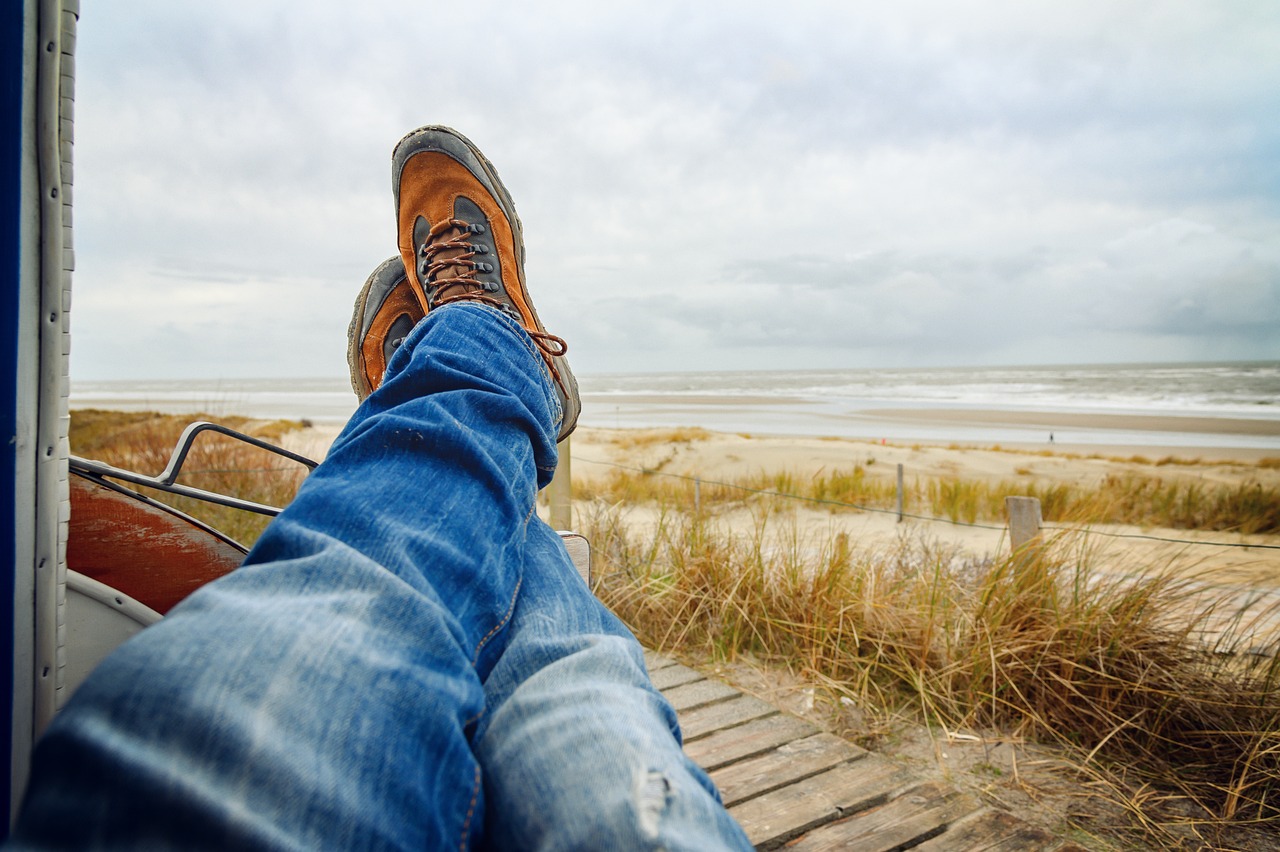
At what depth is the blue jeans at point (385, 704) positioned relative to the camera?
1.34 feet

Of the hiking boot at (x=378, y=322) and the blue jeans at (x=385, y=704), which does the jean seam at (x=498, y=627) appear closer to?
the blue jeans at (x=385, y=704)

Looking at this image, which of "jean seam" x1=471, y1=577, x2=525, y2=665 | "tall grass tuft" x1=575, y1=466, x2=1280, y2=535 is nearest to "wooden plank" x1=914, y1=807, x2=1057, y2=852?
"jean seam" x1=471, y1=577, x2=525, y2=665

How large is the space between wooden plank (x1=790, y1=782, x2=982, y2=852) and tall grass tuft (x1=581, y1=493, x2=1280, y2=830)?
1.36 feet

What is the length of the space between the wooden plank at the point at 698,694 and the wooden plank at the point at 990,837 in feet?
2.22

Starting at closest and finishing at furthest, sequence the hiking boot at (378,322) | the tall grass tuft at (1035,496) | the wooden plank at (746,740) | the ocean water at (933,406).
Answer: the wooden plank at (746,740)
the hiking boot at (378,322)
the tall grass tuft at (1035,496)
the ocean water at (933,406)

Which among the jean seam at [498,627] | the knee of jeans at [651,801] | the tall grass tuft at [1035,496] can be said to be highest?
the jean seam at [498,627]

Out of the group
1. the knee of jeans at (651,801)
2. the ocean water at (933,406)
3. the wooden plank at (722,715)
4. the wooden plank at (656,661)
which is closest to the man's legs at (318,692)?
the knee of jeans at (651,801)

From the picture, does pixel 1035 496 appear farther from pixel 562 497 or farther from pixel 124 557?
pixel 124 557

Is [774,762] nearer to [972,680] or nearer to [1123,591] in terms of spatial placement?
[972,680]

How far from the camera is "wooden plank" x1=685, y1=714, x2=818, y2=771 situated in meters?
1.52

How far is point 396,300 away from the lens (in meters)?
1.85

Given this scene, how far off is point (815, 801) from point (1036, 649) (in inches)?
34.9

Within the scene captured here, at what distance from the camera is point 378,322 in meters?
1.81

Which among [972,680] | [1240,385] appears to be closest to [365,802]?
[972,680]
